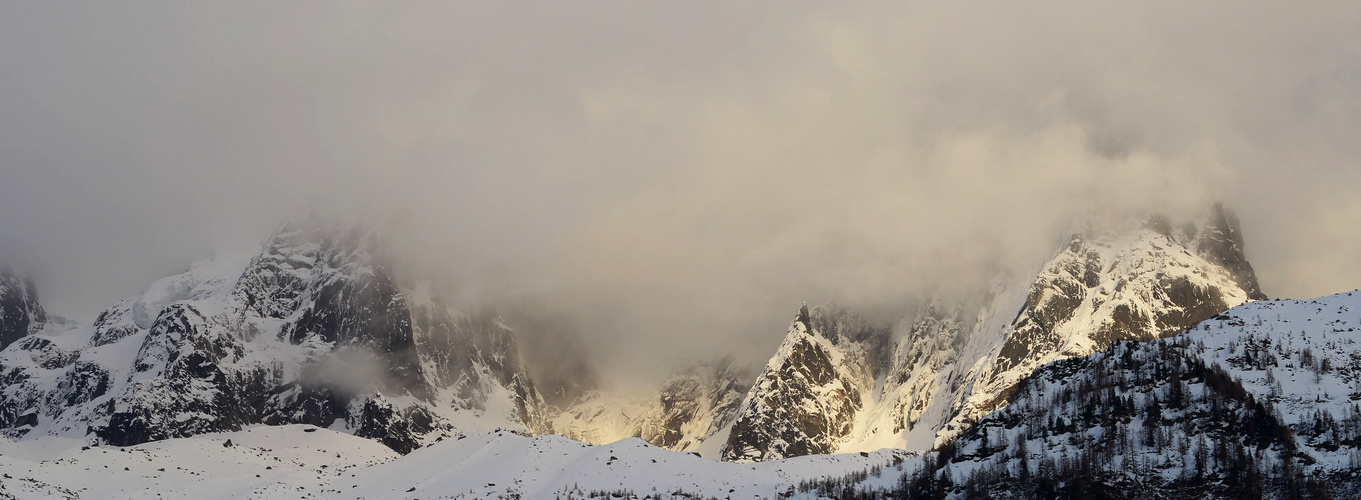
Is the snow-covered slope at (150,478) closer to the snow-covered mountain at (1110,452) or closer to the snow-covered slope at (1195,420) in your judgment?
the snow-covered mountain at (1110,452)

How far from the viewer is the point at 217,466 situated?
19488cm

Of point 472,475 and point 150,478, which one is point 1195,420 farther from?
point 150,478

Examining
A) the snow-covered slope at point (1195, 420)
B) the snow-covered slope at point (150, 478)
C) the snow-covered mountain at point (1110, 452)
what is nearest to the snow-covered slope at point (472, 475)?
the snow-covered slope at point (150, 478)

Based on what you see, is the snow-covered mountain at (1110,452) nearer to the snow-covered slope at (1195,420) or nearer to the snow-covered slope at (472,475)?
the snow-covered slope at (1195,420)

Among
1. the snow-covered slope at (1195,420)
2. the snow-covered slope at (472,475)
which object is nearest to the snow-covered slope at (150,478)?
the snow-covered slope at (472,475)

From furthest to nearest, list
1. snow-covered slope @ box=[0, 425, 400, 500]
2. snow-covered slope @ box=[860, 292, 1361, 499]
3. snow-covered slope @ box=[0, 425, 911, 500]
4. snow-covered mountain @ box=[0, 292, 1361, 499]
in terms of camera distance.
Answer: snow-covered slope @ box=[0, 425, 400, 500], snow-covered slope @ box=[0, 425, 911, 500], snow-covered mountain @ box=[0, 292, 1361, 499], snow-covered slope @ box=[860, 292, 1361, 499]

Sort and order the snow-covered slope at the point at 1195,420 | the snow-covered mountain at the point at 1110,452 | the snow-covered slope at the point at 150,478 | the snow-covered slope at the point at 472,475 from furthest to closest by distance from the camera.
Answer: the snow-covered slope at the point at 150,478, the snow-covered slope at the point at 472,475, the snow-covered mountain at the point at 1110,452, the snow-covered slope at the point at 1195,420

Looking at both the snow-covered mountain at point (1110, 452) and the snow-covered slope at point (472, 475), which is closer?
the snow-covered mountain at point (1110, 452)

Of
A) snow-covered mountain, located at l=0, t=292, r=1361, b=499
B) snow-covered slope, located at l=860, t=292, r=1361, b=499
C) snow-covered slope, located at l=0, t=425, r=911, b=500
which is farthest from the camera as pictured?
snow-covered slope, located at l=0, t=425, r=911, b=500

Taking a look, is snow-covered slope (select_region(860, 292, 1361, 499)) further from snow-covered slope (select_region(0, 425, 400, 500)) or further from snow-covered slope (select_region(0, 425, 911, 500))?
snow-covered slope (select_region(0, 425, 400, 500))

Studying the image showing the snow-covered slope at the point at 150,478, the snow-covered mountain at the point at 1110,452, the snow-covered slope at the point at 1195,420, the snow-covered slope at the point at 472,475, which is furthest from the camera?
the snow-covered slope at the point at 150,478

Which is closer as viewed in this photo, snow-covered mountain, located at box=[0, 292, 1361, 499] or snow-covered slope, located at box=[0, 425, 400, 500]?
snow-covered mountain, located at box=[0, 292, 1361, 499]

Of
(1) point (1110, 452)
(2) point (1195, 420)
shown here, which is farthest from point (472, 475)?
(2) point (1195, 420)

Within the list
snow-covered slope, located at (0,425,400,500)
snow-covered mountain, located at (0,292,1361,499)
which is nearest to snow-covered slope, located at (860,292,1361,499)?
snow-covered mountain, located at (0,292,1361,499)
